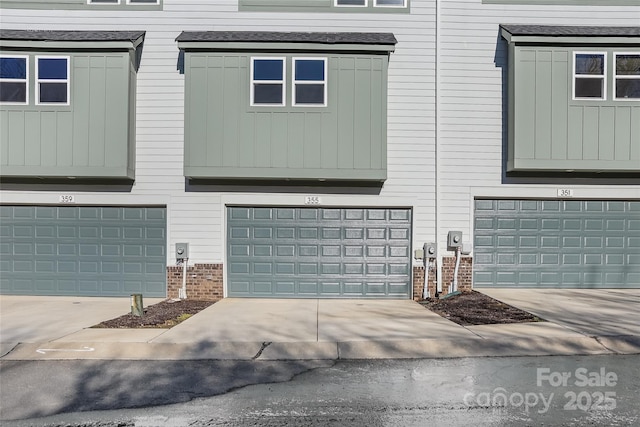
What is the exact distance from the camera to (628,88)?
11.1m

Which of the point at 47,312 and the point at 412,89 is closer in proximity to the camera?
the point at 47,312

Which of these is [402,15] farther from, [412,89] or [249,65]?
[249,65]

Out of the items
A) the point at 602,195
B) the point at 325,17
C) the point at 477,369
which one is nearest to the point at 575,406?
the point at 477,369

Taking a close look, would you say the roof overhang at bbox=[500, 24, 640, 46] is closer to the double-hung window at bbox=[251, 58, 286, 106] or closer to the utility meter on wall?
the double-hung window at bbox=[251, 58, 286, 106]

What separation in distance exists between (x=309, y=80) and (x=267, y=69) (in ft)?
3.43

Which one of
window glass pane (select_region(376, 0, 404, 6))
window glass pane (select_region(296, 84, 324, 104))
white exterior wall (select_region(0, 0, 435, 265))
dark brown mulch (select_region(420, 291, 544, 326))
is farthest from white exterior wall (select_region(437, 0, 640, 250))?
window glass pane (select_region(296, 84, 324, 104))

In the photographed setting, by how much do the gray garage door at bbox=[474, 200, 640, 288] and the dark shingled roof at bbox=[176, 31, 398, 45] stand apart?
5.16 m

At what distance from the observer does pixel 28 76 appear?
431 inches

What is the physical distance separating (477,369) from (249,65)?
8.42 metres

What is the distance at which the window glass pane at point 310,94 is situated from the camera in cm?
1107

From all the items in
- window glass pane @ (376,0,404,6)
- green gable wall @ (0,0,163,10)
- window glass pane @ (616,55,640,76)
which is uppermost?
window glass pane @ (376,0,404,6)

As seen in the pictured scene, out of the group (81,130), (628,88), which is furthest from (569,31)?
(81,130)

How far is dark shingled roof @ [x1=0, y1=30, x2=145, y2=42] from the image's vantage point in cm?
1086

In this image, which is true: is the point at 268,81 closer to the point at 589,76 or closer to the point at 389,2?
the point at 389,2
